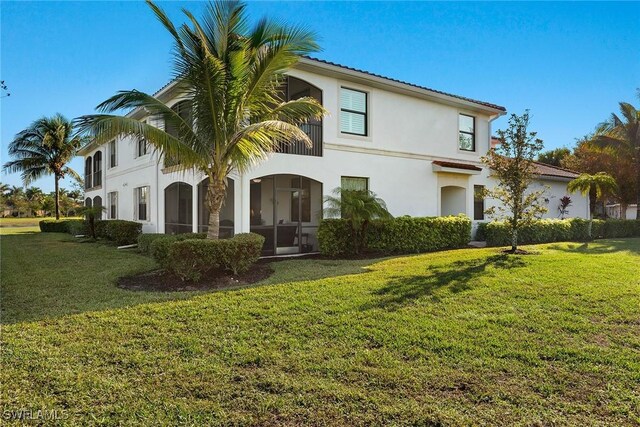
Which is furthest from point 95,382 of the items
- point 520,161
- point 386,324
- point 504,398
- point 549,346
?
point 520,161

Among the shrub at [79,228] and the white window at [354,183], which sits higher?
the white window at [354,183]

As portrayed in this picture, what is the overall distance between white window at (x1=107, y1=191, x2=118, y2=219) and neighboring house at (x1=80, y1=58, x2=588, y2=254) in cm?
318

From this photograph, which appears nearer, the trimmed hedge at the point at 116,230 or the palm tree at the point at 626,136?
the trimmed hedge at the point at 116,230

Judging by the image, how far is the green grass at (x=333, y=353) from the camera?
340 centimetres

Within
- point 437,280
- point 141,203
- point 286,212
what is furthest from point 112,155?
point 437,280

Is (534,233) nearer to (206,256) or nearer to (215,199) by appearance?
(215,199)

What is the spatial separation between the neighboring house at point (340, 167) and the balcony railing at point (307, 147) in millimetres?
38

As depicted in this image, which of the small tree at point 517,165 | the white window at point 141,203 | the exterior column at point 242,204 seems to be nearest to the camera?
the small tree at point 517,165

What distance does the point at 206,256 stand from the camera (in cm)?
845

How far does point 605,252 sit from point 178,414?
1504 centimetres

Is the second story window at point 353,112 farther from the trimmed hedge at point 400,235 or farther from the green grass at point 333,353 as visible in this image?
the green grass at point 333,353

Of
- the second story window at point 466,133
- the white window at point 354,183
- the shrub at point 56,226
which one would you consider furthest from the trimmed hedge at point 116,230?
the second story window at point 466,133

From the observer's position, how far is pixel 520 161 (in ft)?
38.9

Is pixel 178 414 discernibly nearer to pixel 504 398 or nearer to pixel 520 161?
pixel 504 398
